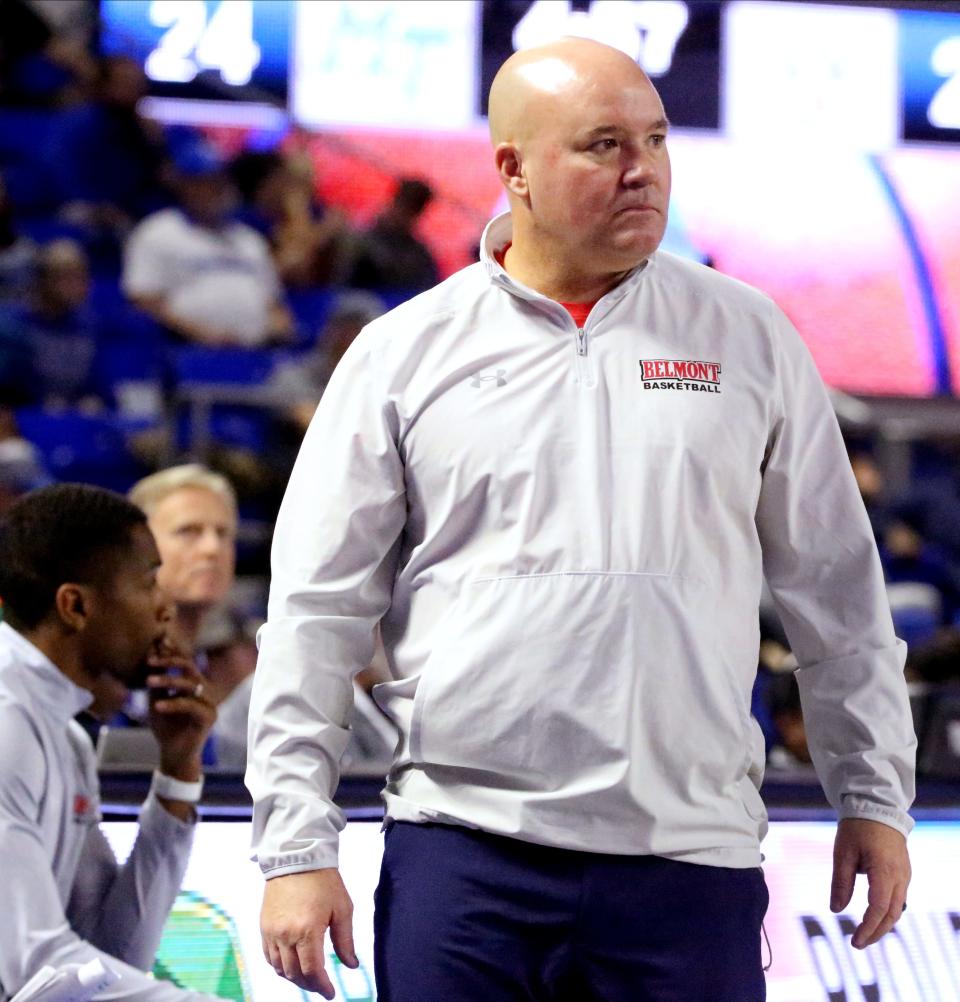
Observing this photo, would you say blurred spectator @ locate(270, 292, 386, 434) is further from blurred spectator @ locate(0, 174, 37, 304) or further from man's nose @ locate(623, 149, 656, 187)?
man's nose @ locate(623, 149, 656, 187)

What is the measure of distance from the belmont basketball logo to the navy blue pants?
524 millimetres

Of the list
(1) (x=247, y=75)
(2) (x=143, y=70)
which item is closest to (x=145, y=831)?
(1) (x=247, y=75)

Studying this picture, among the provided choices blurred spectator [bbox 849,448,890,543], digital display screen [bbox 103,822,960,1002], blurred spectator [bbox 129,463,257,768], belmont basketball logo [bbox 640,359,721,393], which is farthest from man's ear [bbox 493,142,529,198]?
blurred spectator [bbox 849,448,890,543]

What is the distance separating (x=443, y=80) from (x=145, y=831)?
18.1ft

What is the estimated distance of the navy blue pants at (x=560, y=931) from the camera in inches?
67.6

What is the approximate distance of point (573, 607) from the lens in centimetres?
174

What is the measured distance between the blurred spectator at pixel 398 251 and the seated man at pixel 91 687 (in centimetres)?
573

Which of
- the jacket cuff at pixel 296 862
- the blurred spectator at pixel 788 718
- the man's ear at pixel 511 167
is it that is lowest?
the blurred spectator at pixel 788 718

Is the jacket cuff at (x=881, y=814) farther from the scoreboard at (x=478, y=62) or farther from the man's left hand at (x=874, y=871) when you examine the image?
the scoreboard at (x=478, y=62)

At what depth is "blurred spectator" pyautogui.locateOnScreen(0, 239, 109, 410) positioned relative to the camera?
7000 millimetres

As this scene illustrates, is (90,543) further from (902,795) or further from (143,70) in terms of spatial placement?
(143,70)

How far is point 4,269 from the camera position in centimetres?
722

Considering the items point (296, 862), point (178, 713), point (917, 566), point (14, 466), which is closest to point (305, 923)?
point (296, 862)

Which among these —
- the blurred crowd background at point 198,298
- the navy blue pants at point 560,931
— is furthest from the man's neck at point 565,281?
the blurred crowd background at point 198,298
